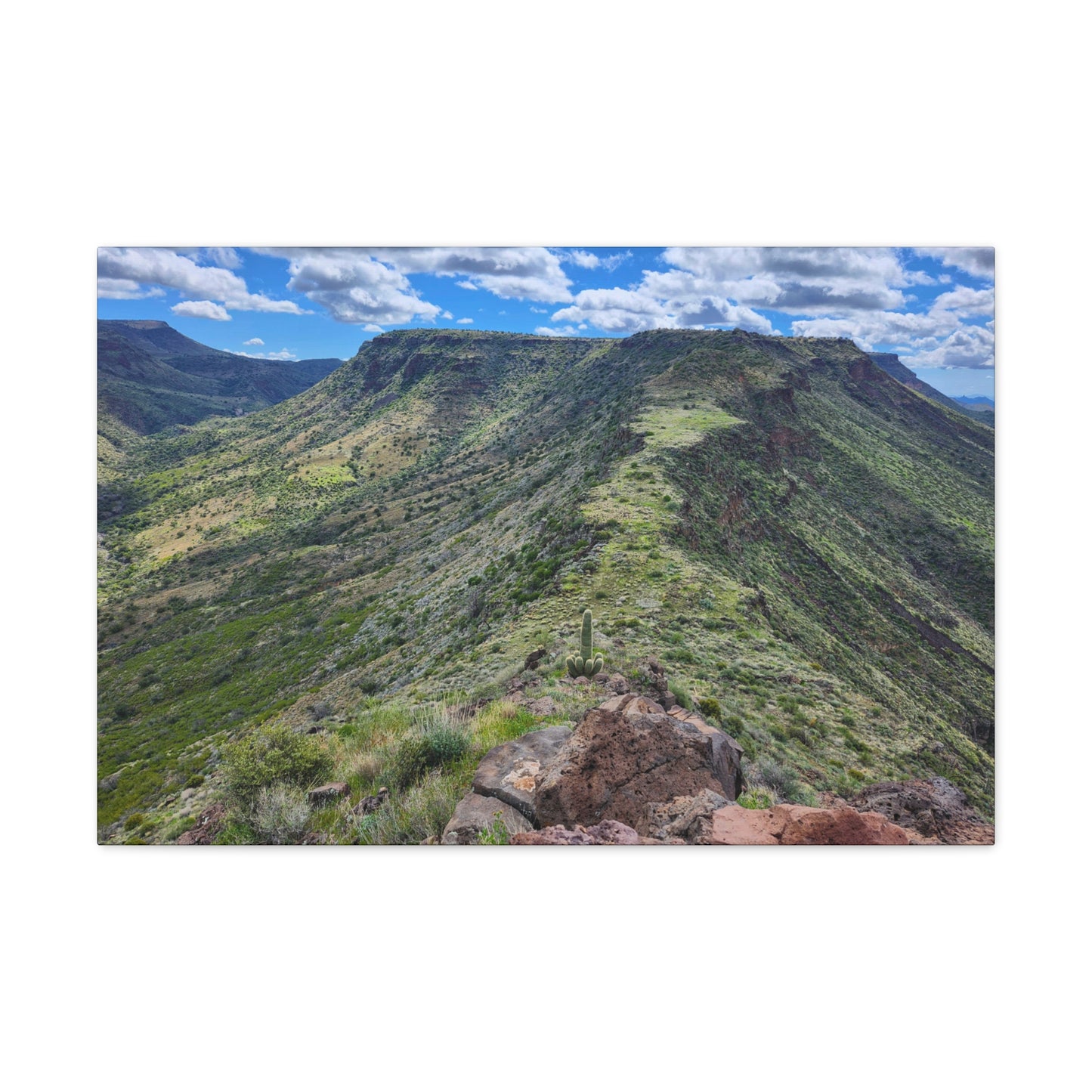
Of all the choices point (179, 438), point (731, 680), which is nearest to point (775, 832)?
point (731, 680)

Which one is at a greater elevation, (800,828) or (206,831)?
(800,828)

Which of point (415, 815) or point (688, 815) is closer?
point (688, 815)

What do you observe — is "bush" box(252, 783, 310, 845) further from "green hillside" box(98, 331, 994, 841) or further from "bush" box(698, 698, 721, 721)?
"bush" box(698, 698, 721, 721)

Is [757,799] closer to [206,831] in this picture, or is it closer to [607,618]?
[607,618]

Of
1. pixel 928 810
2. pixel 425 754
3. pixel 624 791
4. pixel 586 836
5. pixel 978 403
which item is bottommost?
pixel 928 810

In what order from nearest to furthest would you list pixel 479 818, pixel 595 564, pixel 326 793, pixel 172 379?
pixel 479 818 → pixel 326 793 → pixel 595 564 → pixel 172 379

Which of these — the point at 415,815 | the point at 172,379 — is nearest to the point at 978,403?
the point at 415,815

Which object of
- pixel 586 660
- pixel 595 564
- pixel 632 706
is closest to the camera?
pixel 632 706
